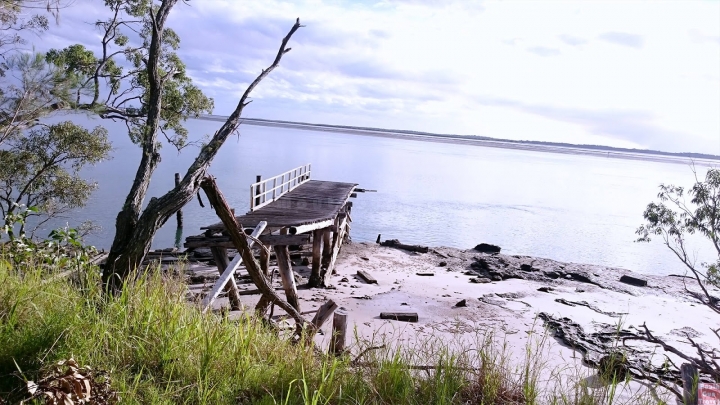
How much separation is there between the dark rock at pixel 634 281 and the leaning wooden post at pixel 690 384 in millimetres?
21153

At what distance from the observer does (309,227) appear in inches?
596

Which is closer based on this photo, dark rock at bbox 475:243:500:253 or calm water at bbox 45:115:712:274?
dark rock at bbox 475:243:500:253

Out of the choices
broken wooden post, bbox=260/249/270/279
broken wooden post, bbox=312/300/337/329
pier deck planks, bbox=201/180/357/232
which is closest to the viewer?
broken wooden post, bbox=312/300/337/329

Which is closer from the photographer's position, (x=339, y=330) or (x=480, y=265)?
(x=339, y=330)

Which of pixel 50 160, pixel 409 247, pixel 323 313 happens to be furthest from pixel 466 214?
pixel 323 313

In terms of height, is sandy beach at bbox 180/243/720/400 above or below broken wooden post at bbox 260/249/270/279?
below

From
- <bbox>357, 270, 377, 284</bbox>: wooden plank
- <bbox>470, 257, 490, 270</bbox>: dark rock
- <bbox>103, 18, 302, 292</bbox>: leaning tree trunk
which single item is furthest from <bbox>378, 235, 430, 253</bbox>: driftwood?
<bbox>103, 18, 302, 292</bbox>: leaning tree trunk

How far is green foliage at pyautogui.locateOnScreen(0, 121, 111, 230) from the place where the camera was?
56.0 ft

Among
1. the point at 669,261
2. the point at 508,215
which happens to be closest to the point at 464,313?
the point at 669,261

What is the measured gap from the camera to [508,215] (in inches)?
1983

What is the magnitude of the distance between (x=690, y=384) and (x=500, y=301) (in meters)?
12.7

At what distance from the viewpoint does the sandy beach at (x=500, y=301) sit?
489 inches

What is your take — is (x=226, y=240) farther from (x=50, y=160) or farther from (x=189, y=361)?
(x=50, y=160)

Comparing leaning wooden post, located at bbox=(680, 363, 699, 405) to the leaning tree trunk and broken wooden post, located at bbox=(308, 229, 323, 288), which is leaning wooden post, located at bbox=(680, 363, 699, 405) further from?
broken wooden post, located at bbox=(308, 229, 323, 288)
